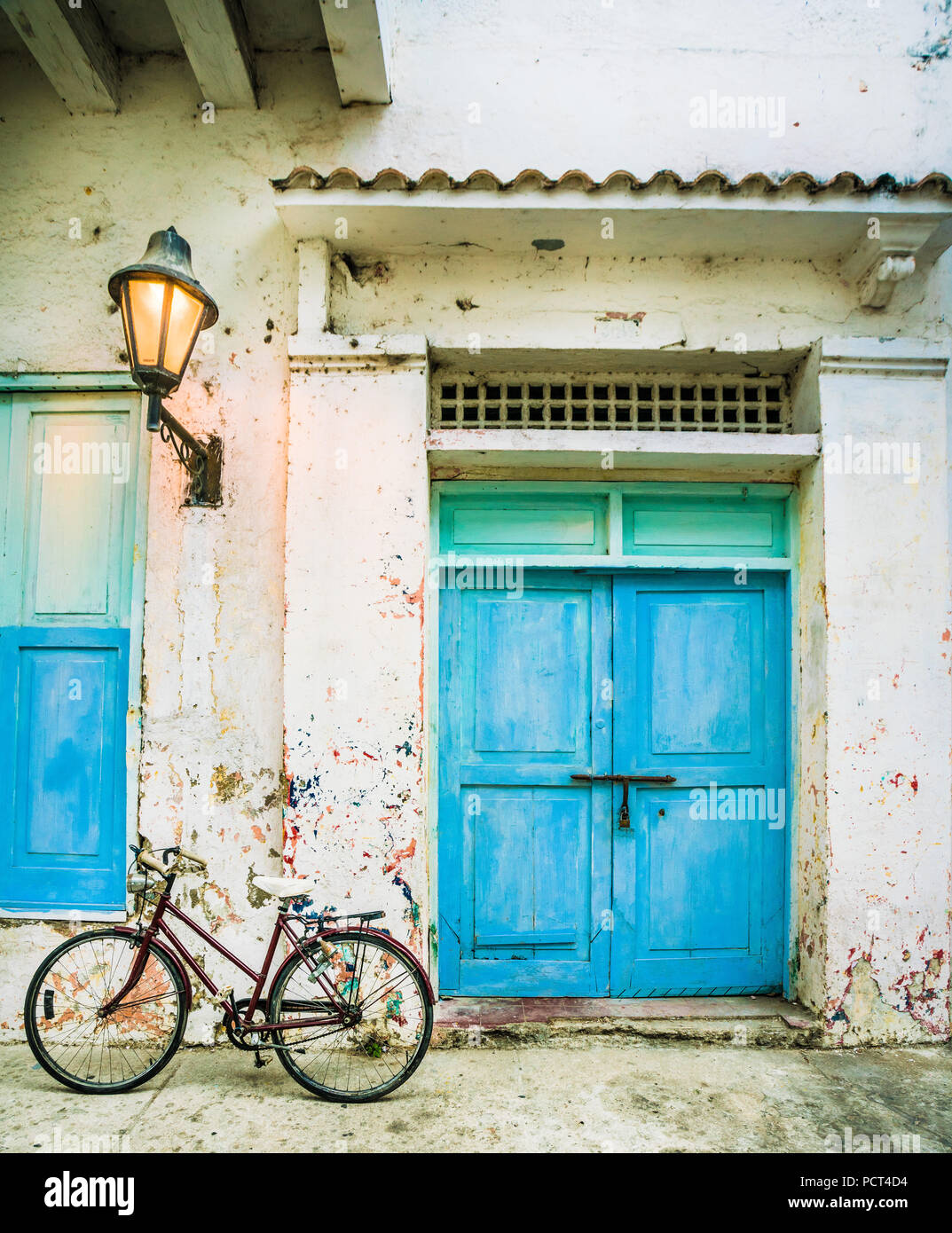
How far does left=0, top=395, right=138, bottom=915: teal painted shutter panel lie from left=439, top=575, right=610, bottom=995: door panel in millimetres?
1865

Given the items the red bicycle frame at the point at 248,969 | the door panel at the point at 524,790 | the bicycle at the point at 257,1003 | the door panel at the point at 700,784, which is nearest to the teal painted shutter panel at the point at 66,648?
the bicycle at the point at 257,1003

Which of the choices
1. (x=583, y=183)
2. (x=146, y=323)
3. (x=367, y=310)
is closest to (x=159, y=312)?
(x=146, y=323)

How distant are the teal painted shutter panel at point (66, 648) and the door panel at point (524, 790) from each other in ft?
6.12

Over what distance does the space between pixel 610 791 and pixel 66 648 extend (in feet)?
10.6

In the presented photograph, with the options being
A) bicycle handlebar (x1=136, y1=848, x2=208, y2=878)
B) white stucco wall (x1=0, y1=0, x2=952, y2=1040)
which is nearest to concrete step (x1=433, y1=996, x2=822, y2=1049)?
white stucco wall (x1=0, y1=0, x2=952, y2=1040)

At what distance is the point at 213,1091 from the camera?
3.44m

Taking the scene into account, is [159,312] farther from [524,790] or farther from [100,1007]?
[100,1007]

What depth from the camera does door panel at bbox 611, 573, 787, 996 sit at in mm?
4266

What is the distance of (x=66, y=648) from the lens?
414 centimetres

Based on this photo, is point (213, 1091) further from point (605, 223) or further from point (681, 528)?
point (605, 223)

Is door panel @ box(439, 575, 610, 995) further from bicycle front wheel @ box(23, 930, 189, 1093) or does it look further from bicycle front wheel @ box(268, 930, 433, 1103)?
bicycle front wheel @ box(23, 930, 189, 1093)

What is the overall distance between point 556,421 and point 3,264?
10.8 ft

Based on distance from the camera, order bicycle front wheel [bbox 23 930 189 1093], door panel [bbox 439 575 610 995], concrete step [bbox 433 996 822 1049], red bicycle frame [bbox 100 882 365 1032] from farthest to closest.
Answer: door panel [bbox 439 575 610 995] → concrete step [bbox 433 996 822 1049] → bicycle front wheel [bbox 23 930 189 1093] → red bicycle frame [bbox 100 882 365 1032]

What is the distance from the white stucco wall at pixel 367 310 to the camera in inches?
155
